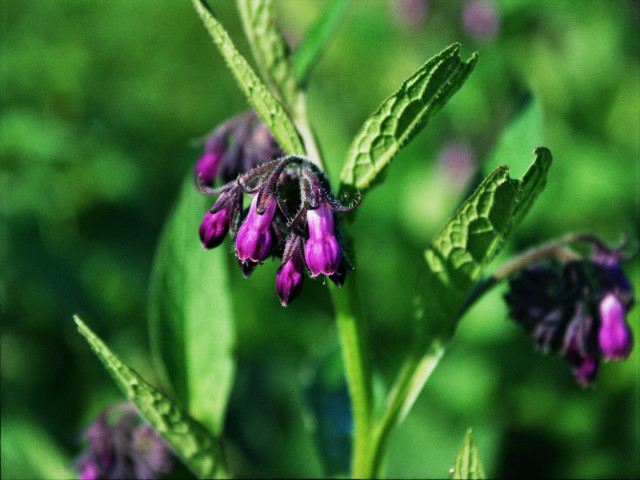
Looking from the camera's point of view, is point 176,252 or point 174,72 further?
point 174,72

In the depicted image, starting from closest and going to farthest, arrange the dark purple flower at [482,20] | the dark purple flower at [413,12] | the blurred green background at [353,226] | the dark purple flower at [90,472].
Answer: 1. the dark purple flower at [90,472]
2. the blurred green background at [353,226]
3. the dark purple flower at [482,20]
4. the dark purple flower at [413,12]

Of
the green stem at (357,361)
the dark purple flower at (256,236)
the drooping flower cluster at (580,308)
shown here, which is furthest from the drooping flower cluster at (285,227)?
the drooping flower cluster at (580,308)

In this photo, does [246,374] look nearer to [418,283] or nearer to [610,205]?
[418,283]

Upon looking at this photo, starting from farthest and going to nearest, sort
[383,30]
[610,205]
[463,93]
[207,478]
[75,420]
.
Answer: [383,30] → [463,93] → [610,205] → [75,420] → [207,478]

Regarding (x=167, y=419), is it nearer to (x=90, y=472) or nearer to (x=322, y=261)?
(x=322, y=261)

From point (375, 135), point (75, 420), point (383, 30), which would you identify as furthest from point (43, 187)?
point (383, 30)

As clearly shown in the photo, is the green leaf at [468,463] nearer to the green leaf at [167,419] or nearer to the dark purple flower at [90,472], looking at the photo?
the green leaf at [167,419]
